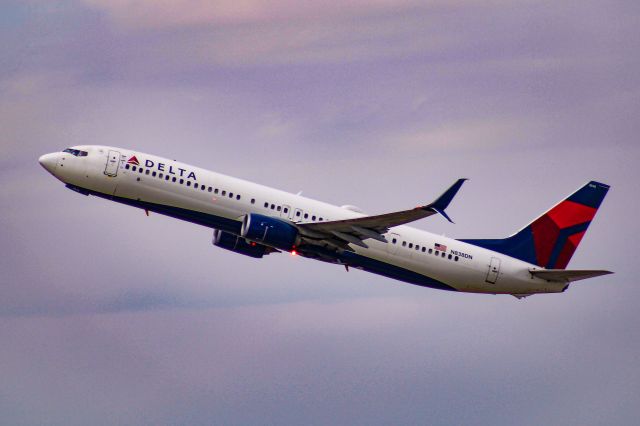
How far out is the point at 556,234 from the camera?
10606cm

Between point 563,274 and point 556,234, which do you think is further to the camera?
point 556,234

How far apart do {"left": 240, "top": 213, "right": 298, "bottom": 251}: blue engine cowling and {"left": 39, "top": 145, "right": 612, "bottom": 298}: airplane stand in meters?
0.07

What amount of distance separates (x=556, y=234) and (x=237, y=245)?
25.2m

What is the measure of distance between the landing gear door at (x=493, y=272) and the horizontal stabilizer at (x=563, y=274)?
8.80ft

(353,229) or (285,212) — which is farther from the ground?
(285,212)

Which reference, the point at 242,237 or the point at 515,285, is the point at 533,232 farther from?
the point at 242,237

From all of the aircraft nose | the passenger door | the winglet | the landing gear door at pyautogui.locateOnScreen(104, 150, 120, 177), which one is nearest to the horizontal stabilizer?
the winglet

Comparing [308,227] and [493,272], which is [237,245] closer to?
[308,227]

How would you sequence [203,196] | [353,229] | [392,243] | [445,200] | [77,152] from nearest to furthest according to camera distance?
[445,200] < [203,196] < [77,152] < [353,229] < [392,243]

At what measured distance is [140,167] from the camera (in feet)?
306

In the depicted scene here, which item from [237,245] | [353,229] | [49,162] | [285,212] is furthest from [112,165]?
[353,229]

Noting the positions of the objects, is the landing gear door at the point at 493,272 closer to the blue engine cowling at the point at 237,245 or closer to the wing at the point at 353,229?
the wing at the point at 353,229

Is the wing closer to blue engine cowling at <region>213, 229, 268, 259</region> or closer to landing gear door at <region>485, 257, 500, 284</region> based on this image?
blue engine cowling at <region>213, 229, 268, 259</region>

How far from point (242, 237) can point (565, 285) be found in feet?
82.8
